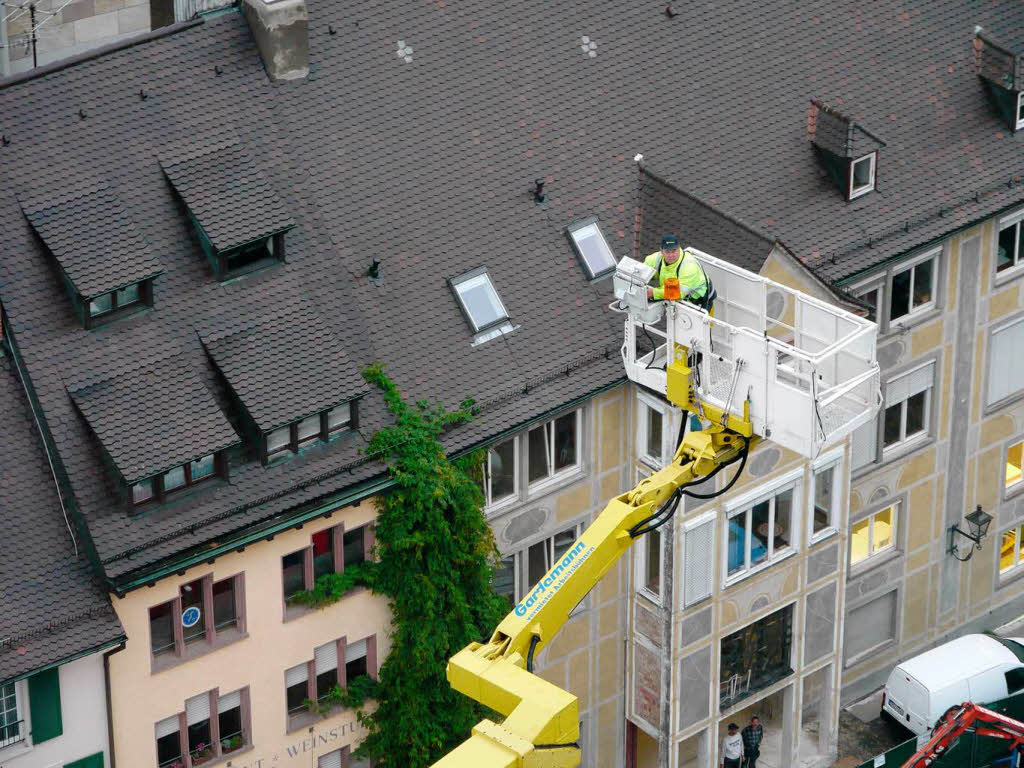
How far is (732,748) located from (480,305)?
55.0ft

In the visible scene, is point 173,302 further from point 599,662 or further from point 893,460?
point 893,460

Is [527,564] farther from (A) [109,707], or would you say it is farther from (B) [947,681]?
(B) [947,681]

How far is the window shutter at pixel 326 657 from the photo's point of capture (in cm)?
6556

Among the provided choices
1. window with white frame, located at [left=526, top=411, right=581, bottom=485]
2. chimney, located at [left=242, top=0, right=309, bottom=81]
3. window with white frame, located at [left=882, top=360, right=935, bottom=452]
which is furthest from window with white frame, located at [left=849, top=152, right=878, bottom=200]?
chimney, located at [left=242, top=0, right=309, bottom=81]

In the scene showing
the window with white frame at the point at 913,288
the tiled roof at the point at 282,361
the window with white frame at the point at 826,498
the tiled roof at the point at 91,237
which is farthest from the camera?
the window with white frame at the point at 913,288

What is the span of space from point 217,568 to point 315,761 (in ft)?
23.1

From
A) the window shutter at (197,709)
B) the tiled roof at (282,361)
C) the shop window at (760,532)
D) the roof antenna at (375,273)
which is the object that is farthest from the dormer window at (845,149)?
the window shutter at (197,709)

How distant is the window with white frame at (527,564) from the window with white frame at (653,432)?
2758 mm

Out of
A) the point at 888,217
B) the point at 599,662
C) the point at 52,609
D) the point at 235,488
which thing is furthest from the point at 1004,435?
the point at 52,609

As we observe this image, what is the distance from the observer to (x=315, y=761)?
66750 mm

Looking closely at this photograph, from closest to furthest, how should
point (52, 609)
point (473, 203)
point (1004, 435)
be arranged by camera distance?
1. point (52, 609)
2. point (473, 203)
3. point (1004, 435)

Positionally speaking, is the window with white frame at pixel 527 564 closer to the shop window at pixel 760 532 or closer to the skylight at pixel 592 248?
the shop window at pixel 760 532

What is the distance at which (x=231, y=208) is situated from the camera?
2495 inches

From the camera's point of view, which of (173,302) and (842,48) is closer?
(173,302)
